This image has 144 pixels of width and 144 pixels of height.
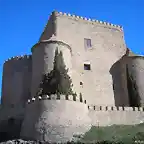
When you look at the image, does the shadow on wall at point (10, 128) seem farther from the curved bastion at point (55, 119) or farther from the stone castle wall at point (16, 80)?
the curved bastion at point (55, 119)

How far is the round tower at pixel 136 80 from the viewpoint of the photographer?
3553 centimetres

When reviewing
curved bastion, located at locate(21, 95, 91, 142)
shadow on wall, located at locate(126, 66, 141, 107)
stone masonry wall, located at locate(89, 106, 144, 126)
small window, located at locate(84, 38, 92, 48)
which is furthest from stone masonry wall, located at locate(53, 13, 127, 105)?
curved bastion, located at locate(21, 95, 91, 142)

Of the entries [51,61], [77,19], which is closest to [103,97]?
[51,61]

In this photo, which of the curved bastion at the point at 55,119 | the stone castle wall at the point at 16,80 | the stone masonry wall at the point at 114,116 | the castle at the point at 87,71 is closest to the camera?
the curved bastion at the point at 55,119

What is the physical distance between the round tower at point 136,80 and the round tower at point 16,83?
13016 millimetres

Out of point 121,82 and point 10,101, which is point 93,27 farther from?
point 10,101

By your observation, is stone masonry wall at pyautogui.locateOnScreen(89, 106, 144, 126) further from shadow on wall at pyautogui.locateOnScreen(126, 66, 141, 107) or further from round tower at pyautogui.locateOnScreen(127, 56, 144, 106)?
round tower at pyautogui.locateOnScreen(127, 56, 144, 106)

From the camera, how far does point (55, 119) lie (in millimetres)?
25438

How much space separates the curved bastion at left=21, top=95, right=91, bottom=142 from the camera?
81.9ft

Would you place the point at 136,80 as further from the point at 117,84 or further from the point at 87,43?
the point at 87,43

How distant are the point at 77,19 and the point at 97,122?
1657 centimetres

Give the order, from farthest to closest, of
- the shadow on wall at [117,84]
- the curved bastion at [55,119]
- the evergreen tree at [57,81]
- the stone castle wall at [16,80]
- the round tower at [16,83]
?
the shadow on wall at [117,84] → the stone castle wall at [16,80] → the round tower at [16,83] → the evergreen tree at [57,81] → the curved bastion at [55,119]

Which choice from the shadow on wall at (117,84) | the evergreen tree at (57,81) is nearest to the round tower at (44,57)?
the evergreen tree at (57,81)

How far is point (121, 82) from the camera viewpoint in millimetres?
38688
